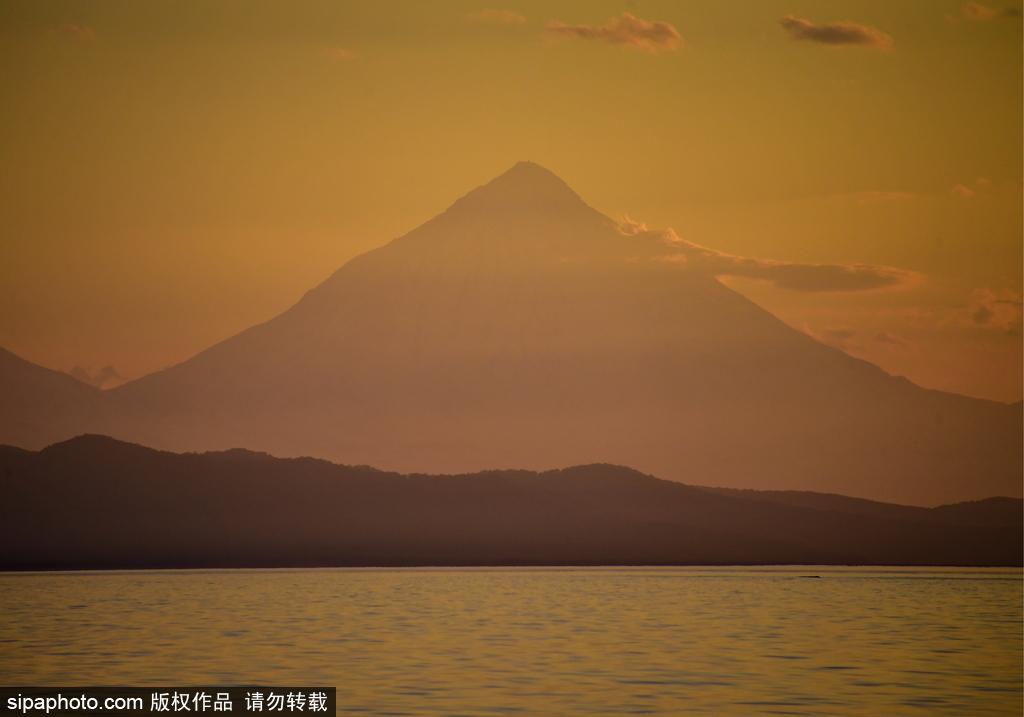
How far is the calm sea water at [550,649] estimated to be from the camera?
45.2 m

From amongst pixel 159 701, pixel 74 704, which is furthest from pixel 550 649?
pixel 74 704

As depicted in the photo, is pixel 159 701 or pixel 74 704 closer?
pixel 74 704

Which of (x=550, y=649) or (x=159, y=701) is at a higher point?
(x=550, y=649)

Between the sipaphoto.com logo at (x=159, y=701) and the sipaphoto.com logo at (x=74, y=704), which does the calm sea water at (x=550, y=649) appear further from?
the sipaphoto.com logo at (x=74, y=704)

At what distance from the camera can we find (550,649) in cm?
5875

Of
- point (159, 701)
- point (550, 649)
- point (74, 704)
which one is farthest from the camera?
point (550, 649)

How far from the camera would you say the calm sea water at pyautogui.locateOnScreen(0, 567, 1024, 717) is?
45188 millimetres

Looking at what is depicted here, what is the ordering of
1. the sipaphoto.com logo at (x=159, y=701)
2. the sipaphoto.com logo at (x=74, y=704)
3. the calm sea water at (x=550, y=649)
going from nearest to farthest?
1. the sipaphoto.com logo at (x=159, y=701)
2. the sipaphoto.com logo at (x=74, y=704)
3. the calm sea water at (x=550, y=649)

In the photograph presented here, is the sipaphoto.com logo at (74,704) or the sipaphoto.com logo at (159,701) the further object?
the sipaphoto.com logo at (74,704)

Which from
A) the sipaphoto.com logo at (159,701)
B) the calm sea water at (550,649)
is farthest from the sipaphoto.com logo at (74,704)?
the calm sea water at (550,649)

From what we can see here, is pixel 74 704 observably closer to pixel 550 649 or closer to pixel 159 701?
pixel 159 701

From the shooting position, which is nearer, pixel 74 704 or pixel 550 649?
pixel 74 704

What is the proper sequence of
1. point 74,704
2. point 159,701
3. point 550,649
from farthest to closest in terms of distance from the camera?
point 550,649 → point 159,701 → point 74,704

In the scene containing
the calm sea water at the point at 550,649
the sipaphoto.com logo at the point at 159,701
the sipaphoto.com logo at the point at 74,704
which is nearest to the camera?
the sipaphoto.com logo at the point at 159,701
